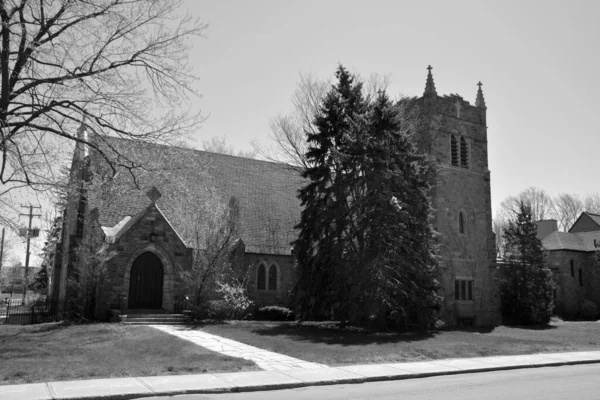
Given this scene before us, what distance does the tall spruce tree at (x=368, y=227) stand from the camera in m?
20.8

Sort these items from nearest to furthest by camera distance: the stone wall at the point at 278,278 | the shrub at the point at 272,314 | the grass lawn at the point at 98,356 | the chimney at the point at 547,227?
the grass lawn at the point at 98,356
the shrub at the point at 272,314
the stone wall at the point at 278,278
the chimney at the point at 547,227

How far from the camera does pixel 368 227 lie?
21.5 meters

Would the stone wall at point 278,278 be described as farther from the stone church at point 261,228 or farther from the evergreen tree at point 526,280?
the evergreen tree at point 526,280

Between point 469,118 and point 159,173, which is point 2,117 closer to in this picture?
point 159,173

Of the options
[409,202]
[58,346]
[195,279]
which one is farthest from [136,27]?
[409,202]

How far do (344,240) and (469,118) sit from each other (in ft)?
43.7

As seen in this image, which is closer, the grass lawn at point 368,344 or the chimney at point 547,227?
the grass lawn at point 368,344

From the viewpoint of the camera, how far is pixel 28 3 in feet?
47.7

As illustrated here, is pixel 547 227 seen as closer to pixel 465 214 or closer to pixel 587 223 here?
pixel 587 223

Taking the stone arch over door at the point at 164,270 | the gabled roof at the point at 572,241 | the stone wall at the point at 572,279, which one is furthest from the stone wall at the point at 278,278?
the gabled roof at the point at 572,241

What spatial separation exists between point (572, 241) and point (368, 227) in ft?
97.4

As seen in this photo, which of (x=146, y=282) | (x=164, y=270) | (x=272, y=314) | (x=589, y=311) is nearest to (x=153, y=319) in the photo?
(x=146, y=282)

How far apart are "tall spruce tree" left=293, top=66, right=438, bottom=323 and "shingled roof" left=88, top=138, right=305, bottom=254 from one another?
5312 millimetres

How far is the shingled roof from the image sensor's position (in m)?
15.8
